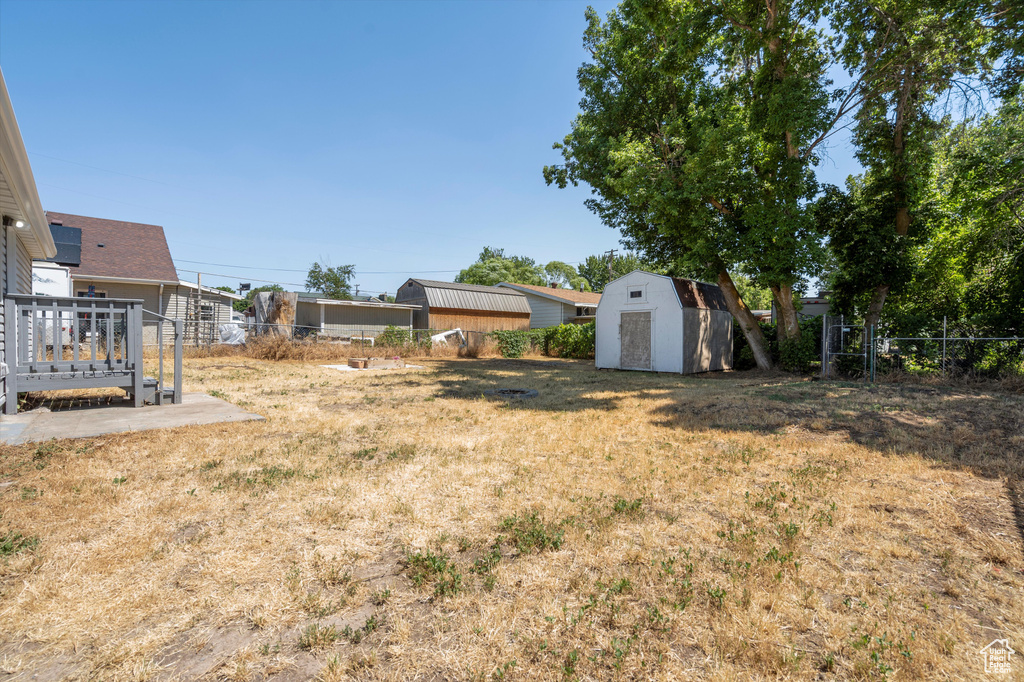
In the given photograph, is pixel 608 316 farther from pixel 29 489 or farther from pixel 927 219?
pixel 29 489

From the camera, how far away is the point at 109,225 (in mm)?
21172

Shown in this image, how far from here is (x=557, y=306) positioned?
29.2 meters

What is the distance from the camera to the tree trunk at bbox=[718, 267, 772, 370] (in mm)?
14703

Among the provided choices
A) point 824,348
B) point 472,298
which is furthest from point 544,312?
point 824,348

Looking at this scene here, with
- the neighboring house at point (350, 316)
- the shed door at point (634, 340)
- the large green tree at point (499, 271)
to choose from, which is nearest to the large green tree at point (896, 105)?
the shed door at point (634, 340)

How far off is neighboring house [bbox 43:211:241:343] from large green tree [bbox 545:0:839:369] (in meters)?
16.7

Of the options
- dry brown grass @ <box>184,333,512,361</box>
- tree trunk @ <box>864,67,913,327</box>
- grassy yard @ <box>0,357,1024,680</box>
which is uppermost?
tree trunk @ <box>864,67,913,327</box>

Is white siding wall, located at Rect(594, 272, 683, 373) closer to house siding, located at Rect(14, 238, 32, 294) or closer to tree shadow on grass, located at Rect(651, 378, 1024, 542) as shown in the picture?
tree shadow on grass, located at Rect(651, 378, 1024, 542)

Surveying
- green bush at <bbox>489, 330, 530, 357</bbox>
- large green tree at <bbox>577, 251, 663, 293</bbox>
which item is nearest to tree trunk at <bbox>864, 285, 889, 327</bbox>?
green bush at <bbox>489, 330, 530, 357</bbox>

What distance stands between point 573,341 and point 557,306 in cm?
783

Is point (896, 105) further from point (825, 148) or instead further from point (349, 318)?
point (349, 318)

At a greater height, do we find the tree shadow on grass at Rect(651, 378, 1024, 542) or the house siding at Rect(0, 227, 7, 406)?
the house siding at Rect(0, 227, 7, 406)

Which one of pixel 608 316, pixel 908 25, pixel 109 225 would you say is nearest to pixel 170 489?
pixel 608 316

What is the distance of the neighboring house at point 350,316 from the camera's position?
23750mm
